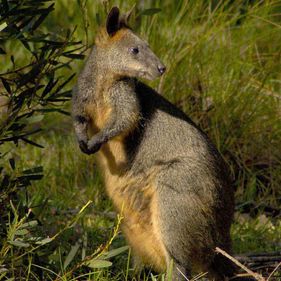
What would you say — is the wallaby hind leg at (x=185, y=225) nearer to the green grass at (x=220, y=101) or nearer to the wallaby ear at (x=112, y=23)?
the wallaby ear at (x=112, y=23)

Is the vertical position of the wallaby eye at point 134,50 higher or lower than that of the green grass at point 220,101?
higher

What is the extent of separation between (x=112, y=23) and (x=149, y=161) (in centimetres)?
90

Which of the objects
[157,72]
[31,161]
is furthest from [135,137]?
[31,161]

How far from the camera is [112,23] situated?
5.19 m

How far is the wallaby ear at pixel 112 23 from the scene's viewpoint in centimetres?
511

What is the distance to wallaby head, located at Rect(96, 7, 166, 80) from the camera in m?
5.05

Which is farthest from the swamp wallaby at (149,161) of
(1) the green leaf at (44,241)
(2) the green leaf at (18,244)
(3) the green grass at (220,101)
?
(3) the green grass at (220,101)

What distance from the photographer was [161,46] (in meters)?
6.98

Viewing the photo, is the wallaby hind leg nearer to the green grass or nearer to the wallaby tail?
the wallaby tail

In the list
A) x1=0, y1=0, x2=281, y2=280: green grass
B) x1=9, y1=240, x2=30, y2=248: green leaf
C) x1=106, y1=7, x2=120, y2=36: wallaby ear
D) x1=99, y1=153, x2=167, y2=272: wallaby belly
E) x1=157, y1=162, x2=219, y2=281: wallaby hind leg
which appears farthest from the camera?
x1=0, y1=0, x2=281, y2=280: green grass

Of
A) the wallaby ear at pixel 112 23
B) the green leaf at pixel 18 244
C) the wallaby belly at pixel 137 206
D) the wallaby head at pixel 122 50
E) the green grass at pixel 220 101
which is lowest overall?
the green grass at pixel 220 101

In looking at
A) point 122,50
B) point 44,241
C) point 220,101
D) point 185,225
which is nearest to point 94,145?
point 122,50

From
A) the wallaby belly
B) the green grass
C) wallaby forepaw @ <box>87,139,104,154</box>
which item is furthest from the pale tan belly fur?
the green grass

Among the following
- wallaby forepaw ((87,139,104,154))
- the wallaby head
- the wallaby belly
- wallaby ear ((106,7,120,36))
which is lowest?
the wallaby belly
